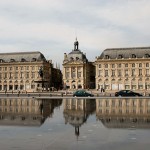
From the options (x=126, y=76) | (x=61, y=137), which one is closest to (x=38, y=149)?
(x=61, y=137)

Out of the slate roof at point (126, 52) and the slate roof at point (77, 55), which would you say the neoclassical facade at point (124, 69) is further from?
the slate roof at point (77, 55)

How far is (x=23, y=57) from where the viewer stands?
128000mm

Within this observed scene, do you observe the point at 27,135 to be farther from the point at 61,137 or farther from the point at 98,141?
the point at 98,141

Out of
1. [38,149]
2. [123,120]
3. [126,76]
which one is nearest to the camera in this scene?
[38,149]

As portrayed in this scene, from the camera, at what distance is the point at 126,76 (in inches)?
4483

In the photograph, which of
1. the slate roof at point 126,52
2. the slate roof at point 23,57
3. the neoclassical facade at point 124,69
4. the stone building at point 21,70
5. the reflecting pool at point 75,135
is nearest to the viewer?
the reflecting pool at point 75,135

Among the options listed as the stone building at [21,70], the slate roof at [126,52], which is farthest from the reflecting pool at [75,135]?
the stone building at [21,70]

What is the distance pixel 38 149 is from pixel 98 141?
3.00 metres

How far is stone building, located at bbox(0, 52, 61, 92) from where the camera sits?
4931 inches

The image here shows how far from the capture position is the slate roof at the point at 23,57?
127 metres

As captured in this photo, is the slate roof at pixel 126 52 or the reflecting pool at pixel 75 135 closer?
the reflecting pool at pixel 75 135

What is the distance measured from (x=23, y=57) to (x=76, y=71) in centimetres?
2291

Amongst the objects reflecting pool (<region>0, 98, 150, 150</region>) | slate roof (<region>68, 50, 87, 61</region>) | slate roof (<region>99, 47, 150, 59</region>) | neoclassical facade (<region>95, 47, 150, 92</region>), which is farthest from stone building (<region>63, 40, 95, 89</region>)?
reflecting pool (<region>0, 98, 150, 150</region>)

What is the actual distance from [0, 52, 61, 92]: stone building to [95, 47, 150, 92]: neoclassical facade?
24.2 m
